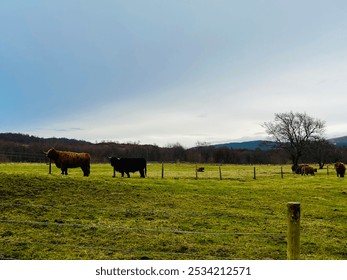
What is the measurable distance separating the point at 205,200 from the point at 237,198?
226 centimetres

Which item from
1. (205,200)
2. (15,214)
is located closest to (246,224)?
(205,200)

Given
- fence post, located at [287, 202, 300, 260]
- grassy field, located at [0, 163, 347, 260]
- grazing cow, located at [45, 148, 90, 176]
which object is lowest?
grassy field, located at [0, 163, 347, 260]

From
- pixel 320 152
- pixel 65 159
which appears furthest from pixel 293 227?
pixel 320 152

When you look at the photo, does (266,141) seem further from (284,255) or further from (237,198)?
(284,255)

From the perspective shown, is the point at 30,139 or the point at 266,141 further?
the point at 30,139

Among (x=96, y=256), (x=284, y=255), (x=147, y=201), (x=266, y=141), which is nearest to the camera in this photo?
(x=96, y=256)

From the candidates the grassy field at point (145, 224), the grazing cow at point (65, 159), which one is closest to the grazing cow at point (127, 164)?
the grazing cow at point (65, 159)

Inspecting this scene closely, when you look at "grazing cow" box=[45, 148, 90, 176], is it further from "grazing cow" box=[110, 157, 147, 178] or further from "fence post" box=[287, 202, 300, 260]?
"fence post" box=[287, 202, 300, 260]

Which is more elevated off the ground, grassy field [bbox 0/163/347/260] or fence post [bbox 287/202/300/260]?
fence post [bbox 287/202/300/260]

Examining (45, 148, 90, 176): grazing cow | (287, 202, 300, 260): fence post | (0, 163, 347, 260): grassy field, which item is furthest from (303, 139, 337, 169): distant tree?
(287, 202, 300, 260): fence post

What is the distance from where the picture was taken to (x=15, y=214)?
1048 centimetres

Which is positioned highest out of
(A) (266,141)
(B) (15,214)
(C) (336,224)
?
(A) (266,141)

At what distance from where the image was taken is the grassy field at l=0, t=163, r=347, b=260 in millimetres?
7863
